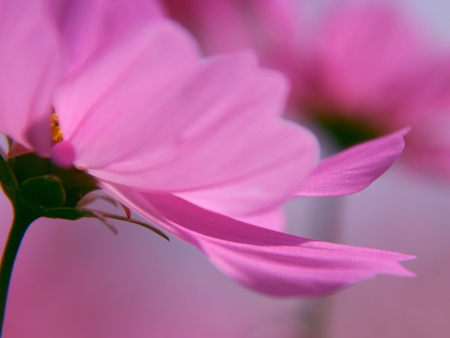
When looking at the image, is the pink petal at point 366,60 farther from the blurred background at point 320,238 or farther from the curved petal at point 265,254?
the curved petal at point 265,254

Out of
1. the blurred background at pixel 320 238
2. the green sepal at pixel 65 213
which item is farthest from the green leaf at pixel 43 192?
the blurred background at pixel 320 238

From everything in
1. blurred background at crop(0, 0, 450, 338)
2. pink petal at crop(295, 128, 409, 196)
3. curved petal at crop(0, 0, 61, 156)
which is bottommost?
blurred background at crop(0, 0, 450, 338)

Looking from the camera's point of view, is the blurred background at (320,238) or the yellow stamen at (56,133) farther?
the blurred background at (320,238)

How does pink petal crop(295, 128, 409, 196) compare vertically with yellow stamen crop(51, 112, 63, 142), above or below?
above

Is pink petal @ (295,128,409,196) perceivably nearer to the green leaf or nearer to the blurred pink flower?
the green leaf

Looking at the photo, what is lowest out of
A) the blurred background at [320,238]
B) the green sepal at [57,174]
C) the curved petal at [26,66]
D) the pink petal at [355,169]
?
the blurred background at [320,238]

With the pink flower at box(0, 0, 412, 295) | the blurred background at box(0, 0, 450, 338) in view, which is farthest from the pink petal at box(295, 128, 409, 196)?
the blurred background at box(0, 0, 450, 338)

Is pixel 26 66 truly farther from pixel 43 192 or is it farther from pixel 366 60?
pixel 366 60
